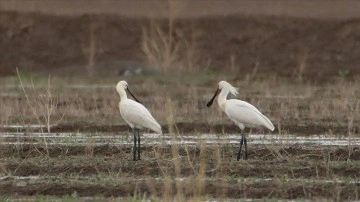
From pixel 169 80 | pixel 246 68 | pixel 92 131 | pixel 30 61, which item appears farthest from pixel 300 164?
pixel 30 61

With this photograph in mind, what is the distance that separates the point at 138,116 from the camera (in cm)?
1389

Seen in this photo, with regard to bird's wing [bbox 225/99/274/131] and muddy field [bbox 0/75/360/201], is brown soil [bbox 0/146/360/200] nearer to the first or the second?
muddy field [bbox 0/75/360/201]

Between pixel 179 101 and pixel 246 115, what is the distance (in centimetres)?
1037

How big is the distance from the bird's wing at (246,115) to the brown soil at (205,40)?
28801 mm

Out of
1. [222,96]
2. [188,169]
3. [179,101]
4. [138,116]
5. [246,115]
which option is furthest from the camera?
[179,101]

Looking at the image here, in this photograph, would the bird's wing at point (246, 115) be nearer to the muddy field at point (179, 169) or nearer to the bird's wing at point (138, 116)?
the muddy field at point (179, 169)

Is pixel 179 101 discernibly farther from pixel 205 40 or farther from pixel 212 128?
pixel 205 40

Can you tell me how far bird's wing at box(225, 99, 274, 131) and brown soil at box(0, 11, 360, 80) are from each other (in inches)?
1134

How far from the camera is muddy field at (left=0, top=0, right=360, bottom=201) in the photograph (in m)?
11.5

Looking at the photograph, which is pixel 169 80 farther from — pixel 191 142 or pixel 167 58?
pixel 191 142

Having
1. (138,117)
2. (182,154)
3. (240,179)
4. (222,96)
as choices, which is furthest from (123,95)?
(240,179)

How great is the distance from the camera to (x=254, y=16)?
4709 cm

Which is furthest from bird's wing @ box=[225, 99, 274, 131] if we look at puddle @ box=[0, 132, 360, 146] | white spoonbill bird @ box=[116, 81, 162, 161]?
white spoonbill bird @ box=[116, 81, 162, 161]

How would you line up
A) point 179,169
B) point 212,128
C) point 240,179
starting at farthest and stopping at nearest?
point 212,128, point 179,169, point 240,179
